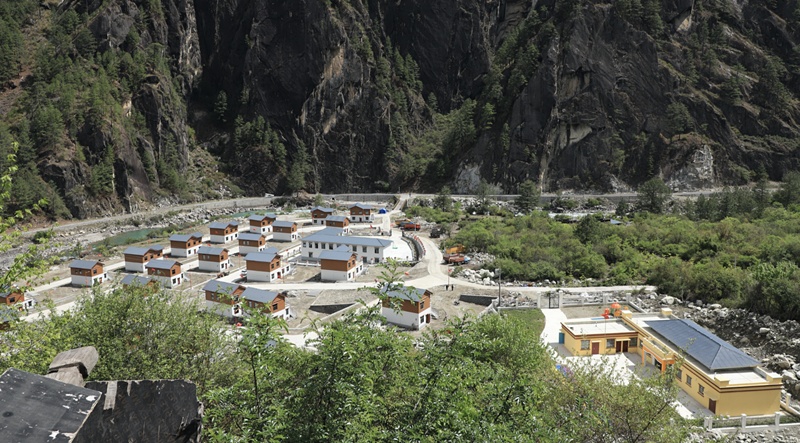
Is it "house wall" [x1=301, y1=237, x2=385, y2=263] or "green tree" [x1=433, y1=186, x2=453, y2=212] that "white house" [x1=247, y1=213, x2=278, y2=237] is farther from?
"green tree" [x1=433, y1=186, x2=453, y2=212]

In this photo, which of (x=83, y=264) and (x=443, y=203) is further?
(x=443, y=203)

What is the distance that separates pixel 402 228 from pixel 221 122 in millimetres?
48207

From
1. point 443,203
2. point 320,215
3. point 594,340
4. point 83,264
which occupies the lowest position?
point 594,340

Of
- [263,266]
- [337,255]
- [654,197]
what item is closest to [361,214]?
[337,255]

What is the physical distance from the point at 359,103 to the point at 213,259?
5299 cm

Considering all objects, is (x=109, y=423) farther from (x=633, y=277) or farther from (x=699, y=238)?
(x=699, y=238)

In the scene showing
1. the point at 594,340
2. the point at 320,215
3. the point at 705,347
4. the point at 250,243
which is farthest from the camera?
the point at 320,215

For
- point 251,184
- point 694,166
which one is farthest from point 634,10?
point 251,184

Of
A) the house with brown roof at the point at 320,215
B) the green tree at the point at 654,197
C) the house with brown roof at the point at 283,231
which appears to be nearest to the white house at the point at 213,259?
the house with brown roof at the point at 283,231

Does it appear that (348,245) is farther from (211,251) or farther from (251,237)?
(211,251)

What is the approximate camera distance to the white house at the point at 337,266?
114 feet

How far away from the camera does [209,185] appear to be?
247 ft

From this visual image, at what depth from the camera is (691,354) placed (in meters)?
19.8

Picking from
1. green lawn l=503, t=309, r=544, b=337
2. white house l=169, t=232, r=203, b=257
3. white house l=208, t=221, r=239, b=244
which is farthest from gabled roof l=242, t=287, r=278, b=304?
white house l=208, t=221, r=239, b=244
